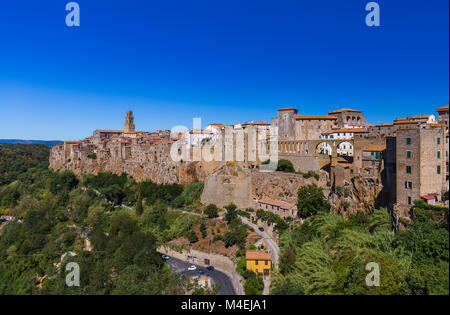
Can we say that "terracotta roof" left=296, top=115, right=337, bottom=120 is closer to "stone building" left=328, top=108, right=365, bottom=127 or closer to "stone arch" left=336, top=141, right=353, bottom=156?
"stone building" left=328, top=108, right=365, bottom=127

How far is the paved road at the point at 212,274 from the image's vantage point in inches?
815

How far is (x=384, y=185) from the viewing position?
21156 millimetres

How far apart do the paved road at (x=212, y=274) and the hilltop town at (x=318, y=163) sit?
28.3ft

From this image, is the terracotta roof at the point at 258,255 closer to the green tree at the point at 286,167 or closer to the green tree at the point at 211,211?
the green tree at the point at 211,211

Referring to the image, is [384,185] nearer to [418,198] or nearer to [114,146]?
[418,198]

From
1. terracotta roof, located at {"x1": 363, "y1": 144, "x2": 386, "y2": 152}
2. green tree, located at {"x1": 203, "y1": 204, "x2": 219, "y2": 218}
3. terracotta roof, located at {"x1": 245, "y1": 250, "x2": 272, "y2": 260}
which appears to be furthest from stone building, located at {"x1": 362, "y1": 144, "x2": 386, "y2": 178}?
green tree, located at {"x1": 203, "y1": 204, "x2": 219, "y2": 218}

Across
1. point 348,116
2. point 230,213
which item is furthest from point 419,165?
point 348,116

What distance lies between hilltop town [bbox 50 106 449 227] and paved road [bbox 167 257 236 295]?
339 inches

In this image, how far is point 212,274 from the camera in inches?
927

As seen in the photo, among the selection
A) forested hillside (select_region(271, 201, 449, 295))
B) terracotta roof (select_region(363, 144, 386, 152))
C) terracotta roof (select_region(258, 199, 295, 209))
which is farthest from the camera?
terracotta roof (select_region(258, 199, 295, 209))

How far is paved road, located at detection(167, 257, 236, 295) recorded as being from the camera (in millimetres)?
20700

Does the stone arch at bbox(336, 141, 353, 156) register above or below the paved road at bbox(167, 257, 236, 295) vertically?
above
